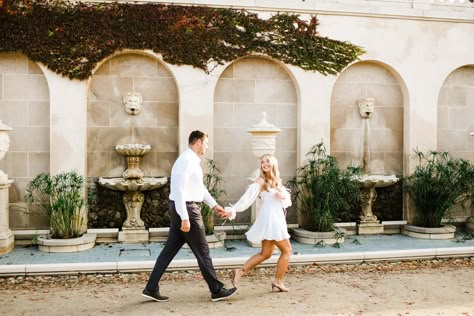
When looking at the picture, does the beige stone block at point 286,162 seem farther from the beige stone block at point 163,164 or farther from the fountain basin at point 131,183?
the fountain basin at point 131,183

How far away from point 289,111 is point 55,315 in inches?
253

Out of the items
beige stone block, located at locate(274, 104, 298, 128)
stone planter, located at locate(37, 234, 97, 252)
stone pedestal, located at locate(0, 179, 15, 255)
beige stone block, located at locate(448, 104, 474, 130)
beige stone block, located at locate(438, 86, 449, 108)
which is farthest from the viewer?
beige stone block, located at locate(448, 104, 474, 130)

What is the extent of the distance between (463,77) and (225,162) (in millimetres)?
5646

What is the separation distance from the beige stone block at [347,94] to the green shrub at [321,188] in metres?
1.19

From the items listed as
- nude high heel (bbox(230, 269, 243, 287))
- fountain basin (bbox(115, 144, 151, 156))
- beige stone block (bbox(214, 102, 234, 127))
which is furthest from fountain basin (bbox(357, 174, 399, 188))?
nude high heel (bbox(230, 269, 243, 287))

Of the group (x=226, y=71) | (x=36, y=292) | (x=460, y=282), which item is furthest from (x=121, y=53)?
(x=460, y=282)

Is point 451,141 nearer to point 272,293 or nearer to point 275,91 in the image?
point 275,91

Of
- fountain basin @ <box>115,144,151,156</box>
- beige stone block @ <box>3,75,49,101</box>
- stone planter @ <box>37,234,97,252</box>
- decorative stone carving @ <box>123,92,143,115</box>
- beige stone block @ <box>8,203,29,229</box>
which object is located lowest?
stone planter @ <box>37,234,97,252</box>

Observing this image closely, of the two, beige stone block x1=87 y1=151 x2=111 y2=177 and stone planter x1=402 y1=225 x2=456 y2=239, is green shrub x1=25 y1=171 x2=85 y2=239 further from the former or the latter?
stone planter x1=402 y1=225 x2=456 y2=239

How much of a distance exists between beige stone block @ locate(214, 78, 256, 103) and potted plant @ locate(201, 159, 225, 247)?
52.6 inches

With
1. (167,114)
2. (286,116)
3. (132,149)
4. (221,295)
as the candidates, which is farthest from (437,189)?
(132,149)

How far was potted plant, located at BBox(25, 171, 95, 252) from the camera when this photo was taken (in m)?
8.65

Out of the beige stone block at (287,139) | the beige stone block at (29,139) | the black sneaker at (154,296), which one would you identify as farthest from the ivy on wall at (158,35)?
the black sneaker at (154,296)

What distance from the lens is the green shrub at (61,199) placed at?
874 cm
